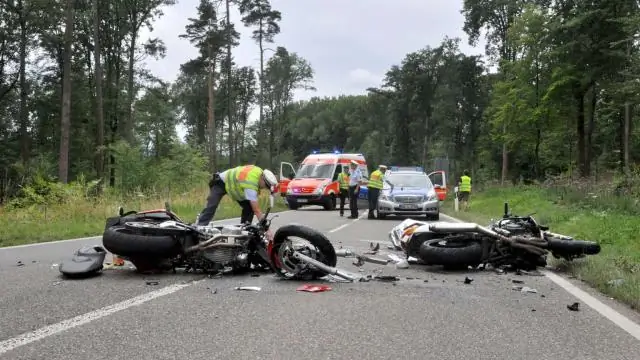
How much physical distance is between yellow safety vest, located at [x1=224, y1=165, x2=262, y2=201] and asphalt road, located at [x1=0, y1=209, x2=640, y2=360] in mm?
1660

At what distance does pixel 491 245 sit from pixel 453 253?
496 mm

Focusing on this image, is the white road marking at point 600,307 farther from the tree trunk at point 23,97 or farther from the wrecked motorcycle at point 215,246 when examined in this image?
the tree trunk at point 23,97

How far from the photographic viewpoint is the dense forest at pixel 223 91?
29172 mm

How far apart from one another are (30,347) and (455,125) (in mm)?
62588

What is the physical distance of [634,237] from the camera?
10.6 metres

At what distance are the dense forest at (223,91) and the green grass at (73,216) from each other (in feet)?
6.31

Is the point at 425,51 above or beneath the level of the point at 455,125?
above

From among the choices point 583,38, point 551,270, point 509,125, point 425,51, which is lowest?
point 551,270

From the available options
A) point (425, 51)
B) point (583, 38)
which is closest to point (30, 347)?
point (583, 38)

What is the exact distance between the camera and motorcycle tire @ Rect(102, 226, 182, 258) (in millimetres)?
6602

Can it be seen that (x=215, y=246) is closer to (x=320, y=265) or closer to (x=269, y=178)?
(x=320, y=265)

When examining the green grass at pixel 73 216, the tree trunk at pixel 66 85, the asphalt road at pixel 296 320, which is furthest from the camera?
the tree trunk at pixel 66 85

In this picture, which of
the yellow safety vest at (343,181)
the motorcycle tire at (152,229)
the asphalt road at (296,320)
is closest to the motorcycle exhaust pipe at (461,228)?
the asphalt road at (296,320)

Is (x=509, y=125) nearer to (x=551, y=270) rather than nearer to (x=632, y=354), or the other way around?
(x=551, y=270)
